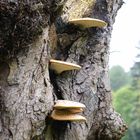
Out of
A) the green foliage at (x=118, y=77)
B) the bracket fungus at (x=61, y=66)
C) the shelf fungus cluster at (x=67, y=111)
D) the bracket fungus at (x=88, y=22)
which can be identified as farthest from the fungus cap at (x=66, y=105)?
the green foliage at (x=118, y=77)

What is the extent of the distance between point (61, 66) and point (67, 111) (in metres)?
0.33

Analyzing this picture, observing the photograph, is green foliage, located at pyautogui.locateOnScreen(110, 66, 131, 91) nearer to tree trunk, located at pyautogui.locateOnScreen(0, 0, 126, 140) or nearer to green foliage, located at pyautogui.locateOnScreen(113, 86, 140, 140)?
green foliage, located at pyautogui.locateOnScreen(113, 86, 140, 140)

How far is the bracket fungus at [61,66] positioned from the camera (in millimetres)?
3205

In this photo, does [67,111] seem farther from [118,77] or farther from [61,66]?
[118,77]

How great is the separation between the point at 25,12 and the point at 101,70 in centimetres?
94

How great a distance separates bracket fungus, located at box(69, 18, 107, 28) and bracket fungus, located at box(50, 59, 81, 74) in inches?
15.5

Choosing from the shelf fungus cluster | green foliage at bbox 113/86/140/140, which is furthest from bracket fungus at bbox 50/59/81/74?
green foliage at bbox 113/86/140/140

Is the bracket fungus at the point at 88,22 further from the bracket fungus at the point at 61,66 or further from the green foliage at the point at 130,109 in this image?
the green foliage at the point at 130,109

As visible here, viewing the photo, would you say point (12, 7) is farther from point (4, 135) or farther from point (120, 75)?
point (120, 75)

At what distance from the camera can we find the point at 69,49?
3.54m

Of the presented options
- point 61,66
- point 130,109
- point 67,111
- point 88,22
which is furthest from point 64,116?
point 130,109

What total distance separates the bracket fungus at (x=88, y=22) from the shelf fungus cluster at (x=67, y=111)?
27.5 inches

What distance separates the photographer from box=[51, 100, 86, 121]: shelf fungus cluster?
3039 mm

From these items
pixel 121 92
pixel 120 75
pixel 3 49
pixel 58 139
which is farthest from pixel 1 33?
pixel 120 75
